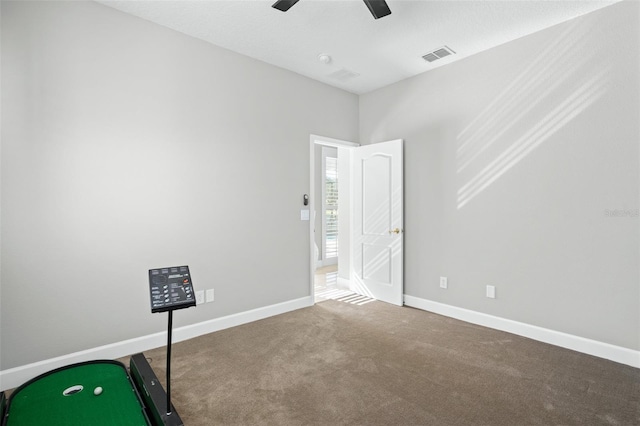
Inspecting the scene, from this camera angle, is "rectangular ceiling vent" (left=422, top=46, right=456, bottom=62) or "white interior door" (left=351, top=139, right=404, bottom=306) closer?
"rectangular ceiling vent" (left=422, top=46, right=456, bottom=62)

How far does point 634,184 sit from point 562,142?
Answer: 64 cm

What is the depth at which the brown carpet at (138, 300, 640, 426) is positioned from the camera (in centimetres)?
210

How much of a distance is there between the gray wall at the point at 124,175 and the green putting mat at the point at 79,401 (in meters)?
0.42

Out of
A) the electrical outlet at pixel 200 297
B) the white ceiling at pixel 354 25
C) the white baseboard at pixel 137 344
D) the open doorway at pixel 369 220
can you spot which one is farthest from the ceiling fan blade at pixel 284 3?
the white baseboard at pixel 137 344

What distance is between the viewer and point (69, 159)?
8.82ft

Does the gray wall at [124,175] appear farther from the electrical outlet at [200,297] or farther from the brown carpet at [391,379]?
the brown carpet at [391,379]

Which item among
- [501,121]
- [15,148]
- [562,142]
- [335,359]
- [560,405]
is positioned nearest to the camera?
[560,405]

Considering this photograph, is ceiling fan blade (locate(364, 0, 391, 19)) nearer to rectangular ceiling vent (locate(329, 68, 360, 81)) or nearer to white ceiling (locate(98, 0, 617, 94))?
white ceiling (locate(98, 0, 617, 94))

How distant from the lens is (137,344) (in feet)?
9.84

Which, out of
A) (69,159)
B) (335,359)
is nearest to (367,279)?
(335,359)

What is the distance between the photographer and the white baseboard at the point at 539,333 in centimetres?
277

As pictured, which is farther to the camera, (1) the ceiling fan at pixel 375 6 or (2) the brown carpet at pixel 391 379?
(1) the ceiling fan at pixel 375 6

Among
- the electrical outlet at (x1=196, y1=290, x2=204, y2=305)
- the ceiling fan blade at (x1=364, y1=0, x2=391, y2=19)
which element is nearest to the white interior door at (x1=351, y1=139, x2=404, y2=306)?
the ceiling fan blade at (x1=364, y1=0, x2=391, y2=19)

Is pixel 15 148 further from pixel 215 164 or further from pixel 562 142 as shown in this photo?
pixel 562 142
